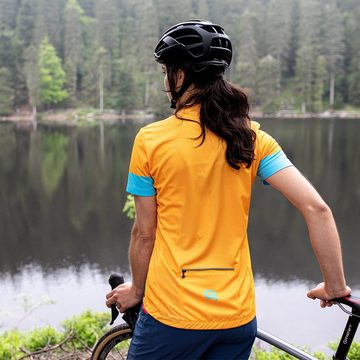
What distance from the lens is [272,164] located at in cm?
142

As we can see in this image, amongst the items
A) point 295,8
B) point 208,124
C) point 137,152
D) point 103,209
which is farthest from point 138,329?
point 295,8

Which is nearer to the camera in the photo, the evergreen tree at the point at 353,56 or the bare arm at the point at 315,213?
the bare arm at the point at 315,213

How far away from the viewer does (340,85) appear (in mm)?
59250

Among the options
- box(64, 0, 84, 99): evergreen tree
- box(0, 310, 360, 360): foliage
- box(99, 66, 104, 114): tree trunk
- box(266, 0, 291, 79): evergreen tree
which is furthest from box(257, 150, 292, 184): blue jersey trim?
box(266, 0, 291, 79): evergreen tree

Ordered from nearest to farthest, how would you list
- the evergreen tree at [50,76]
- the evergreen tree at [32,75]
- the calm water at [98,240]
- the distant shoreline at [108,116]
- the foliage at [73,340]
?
the foliage at [73,340], the calm water at [98,240], the evergreen tree at [32,75], the distant shoreline at [108,116], the evergreen tree at [50,76]

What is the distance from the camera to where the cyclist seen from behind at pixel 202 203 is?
1.35m

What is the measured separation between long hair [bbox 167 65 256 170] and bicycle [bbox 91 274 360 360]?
59cm

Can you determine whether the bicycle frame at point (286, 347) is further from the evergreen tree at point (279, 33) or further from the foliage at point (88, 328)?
the evergreen tree at point (279, 33)

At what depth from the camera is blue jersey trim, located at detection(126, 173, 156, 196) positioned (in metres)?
1.39

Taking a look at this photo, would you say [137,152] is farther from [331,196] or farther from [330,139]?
[330,139]

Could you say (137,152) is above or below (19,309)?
above

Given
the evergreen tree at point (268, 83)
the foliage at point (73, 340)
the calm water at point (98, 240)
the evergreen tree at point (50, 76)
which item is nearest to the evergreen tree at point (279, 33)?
the evergreen tree at point (268, 83)

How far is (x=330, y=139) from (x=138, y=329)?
104 ft

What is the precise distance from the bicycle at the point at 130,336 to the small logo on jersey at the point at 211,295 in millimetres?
385
